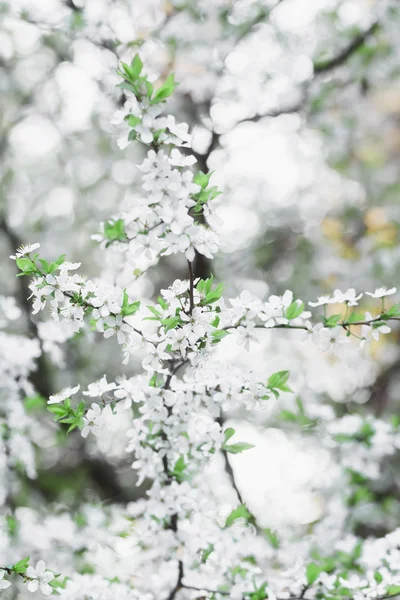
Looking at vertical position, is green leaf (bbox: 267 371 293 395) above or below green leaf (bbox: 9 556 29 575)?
above

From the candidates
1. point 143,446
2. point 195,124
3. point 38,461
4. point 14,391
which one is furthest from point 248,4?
point 38,461

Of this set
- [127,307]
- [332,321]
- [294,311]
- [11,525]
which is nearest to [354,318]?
[332,321]

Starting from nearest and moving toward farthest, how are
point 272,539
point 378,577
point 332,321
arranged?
point 332,321
point 378,577
point 272,539

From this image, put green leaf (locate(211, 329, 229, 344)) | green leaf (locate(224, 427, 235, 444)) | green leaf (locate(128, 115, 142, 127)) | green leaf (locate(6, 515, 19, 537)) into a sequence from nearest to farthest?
green leaf (locate(128, 115, 142, 127)), green leaf (locate(211, 329, 229, 344)), green leaf (locate(224, 427, 235, 444)), green leaf (locate(6, 515, 19, 537))

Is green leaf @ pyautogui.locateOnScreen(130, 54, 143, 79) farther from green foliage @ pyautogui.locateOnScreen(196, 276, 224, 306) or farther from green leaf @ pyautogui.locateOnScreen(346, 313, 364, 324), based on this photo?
green leaf @ pyautogui.locateOnScreen(346, 313, 364, 324)

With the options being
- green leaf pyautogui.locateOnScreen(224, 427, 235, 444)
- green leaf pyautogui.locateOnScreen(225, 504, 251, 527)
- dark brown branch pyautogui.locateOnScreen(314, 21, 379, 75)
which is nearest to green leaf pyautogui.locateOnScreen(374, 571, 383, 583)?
green leaf pyautogui.locateOnScreen(225, 504, 251, 527)

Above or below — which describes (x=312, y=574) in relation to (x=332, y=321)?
below

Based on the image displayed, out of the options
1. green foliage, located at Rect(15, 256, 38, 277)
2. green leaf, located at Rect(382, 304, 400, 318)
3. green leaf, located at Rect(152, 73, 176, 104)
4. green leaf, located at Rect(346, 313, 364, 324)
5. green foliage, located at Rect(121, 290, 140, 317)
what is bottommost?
green leaf, located at Rect(346, 313, 364, 324)

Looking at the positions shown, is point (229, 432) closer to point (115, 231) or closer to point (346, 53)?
point (115, 231)

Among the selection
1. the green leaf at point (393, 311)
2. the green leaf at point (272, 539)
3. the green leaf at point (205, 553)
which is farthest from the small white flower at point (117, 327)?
the green leaf at point (272, 539)

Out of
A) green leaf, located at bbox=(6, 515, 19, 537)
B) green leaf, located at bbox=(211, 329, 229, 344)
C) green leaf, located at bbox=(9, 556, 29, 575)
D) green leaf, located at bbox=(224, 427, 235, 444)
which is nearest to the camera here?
green leaf, located at bbox=(211, 329, 229, 344)

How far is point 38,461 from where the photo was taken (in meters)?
6.07

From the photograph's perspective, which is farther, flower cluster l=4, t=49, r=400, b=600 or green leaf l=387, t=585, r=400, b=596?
green leaf l=387, t=585, r=400, b=596

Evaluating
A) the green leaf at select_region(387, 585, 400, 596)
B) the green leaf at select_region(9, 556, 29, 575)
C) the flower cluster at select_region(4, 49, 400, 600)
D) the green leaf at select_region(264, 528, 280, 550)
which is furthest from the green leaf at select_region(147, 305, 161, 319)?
the green leaf at select_region(264, 528, 280, 550)
